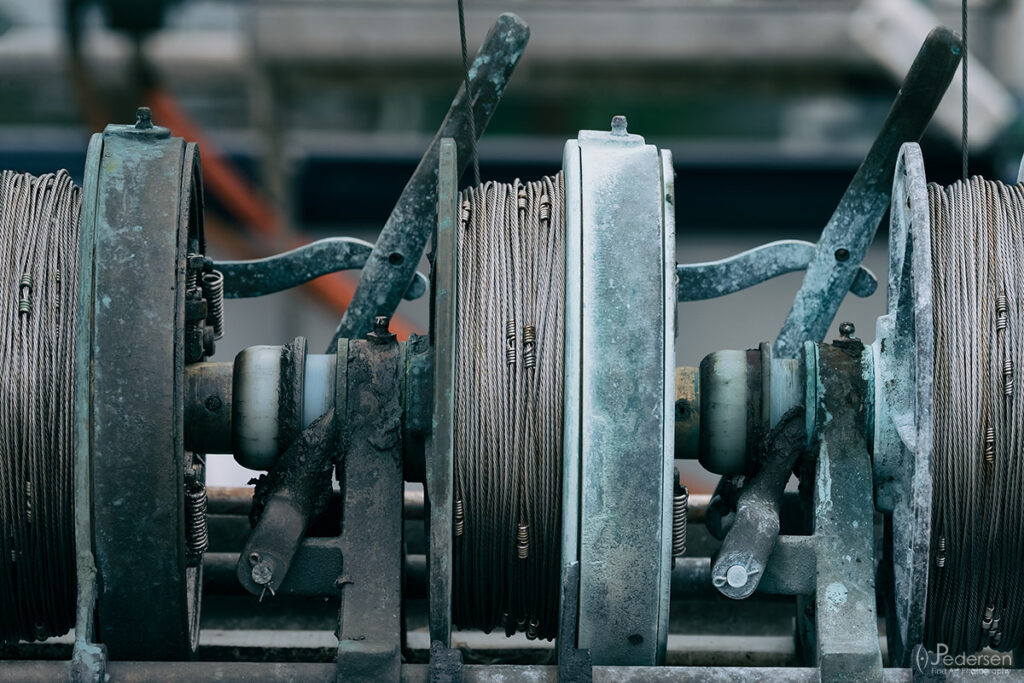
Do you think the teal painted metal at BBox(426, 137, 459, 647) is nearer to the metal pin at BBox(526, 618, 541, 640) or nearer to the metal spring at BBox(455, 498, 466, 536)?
the metal spring at BBox(455, 498, 466, 536)

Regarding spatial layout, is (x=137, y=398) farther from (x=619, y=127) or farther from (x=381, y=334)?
(x=619, y=127)

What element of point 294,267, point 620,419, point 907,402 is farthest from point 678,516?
point 294,267

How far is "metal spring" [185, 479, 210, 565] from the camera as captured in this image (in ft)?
10.6

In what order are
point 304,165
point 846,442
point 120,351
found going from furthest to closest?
1. point 304,165
2. point 846,442
3. point 120,351

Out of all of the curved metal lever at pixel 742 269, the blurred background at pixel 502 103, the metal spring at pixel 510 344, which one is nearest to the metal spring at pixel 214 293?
the metal spring at pixel 510 344

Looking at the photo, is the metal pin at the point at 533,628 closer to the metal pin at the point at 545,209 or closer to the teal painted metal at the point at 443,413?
the teal painted metal at the point at 443,413

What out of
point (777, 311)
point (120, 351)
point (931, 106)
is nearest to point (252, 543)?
point (120, 351)

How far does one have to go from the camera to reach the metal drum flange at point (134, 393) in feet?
10.1

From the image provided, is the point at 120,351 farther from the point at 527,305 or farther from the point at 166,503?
the point at 527,305

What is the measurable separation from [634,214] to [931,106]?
104cm

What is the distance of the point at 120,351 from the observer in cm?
307

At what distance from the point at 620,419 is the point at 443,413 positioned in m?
0.36

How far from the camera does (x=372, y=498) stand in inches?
130

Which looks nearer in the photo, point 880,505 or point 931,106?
point 880,505
